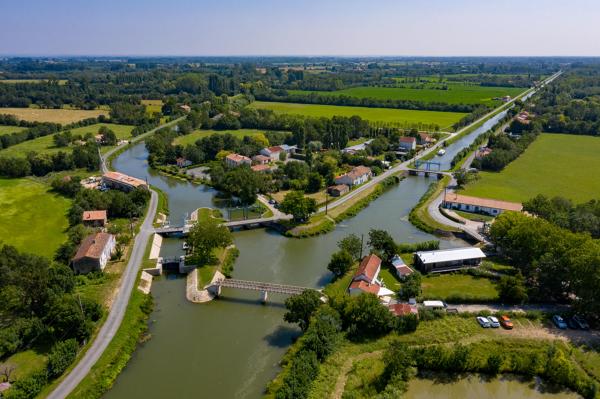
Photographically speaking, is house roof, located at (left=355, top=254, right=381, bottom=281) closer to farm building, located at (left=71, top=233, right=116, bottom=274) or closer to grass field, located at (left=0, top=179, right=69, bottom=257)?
farm building, located at (left=71, top=233, right=116, bottom=274)

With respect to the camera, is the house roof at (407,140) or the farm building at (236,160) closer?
the farm building at (236,160)

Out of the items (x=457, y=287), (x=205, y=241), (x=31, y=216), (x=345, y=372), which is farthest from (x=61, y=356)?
(x=31, y=216)

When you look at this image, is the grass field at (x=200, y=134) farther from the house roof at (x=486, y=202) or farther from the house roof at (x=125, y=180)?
the house roof at (x=486, y=202)

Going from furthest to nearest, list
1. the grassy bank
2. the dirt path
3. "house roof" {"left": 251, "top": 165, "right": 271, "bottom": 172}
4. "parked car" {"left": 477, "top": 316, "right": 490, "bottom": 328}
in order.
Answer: "house roof" {"left": 251, "top": 165, "right": 271, "bottom": 172}, the grassy bank, "parked car" {"left": 477, "top": 316, "right": 490, "bottom": 328}, the dirt path

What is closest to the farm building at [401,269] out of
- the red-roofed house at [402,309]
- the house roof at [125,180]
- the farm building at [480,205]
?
the red-roofed house at [402,309]

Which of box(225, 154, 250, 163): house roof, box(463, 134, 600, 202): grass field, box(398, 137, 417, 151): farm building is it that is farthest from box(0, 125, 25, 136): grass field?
box(463, 134, 600, 202): grass field
